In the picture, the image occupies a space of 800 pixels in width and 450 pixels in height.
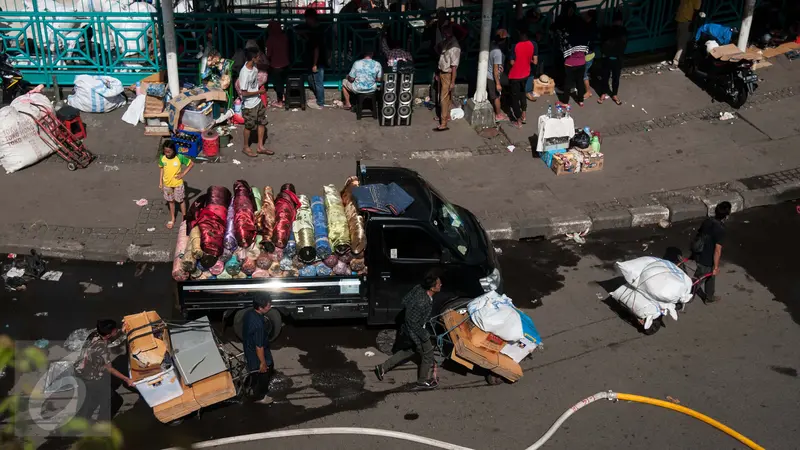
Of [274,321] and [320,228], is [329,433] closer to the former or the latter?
[274,321]

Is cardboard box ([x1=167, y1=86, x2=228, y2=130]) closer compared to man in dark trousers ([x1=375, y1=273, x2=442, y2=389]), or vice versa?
man in dark trousers ([x1=375, y1=273, x2=442, y2=389])

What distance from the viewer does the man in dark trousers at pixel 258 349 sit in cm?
921

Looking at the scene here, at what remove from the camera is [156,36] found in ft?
53.6

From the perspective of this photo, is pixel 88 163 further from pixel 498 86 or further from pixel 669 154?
pixel 669 154

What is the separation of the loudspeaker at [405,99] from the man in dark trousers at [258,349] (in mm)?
7182

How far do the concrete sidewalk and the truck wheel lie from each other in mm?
2762

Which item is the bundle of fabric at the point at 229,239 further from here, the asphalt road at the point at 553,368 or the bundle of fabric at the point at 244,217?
the asphalt road at the point at 553,368

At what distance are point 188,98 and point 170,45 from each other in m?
0.98

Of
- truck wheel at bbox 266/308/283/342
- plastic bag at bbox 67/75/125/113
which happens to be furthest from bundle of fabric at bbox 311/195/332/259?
plastic bag at bbox 67/75/125/113

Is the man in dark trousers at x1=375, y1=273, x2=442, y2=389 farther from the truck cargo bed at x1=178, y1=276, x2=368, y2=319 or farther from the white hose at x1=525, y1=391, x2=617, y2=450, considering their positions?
the white hose at x1=525, y1=391, x2=617, y2=450

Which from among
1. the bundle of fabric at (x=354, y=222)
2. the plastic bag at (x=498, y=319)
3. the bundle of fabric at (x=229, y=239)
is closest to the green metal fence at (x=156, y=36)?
the bundle of fabric at (x=354, y=222)

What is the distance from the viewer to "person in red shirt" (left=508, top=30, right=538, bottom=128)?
1557cm

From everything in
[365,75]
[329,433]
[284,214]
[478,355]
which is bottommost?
[329,433]

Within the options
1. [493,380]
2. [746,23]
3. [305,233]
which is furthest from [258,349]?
[746,23]
